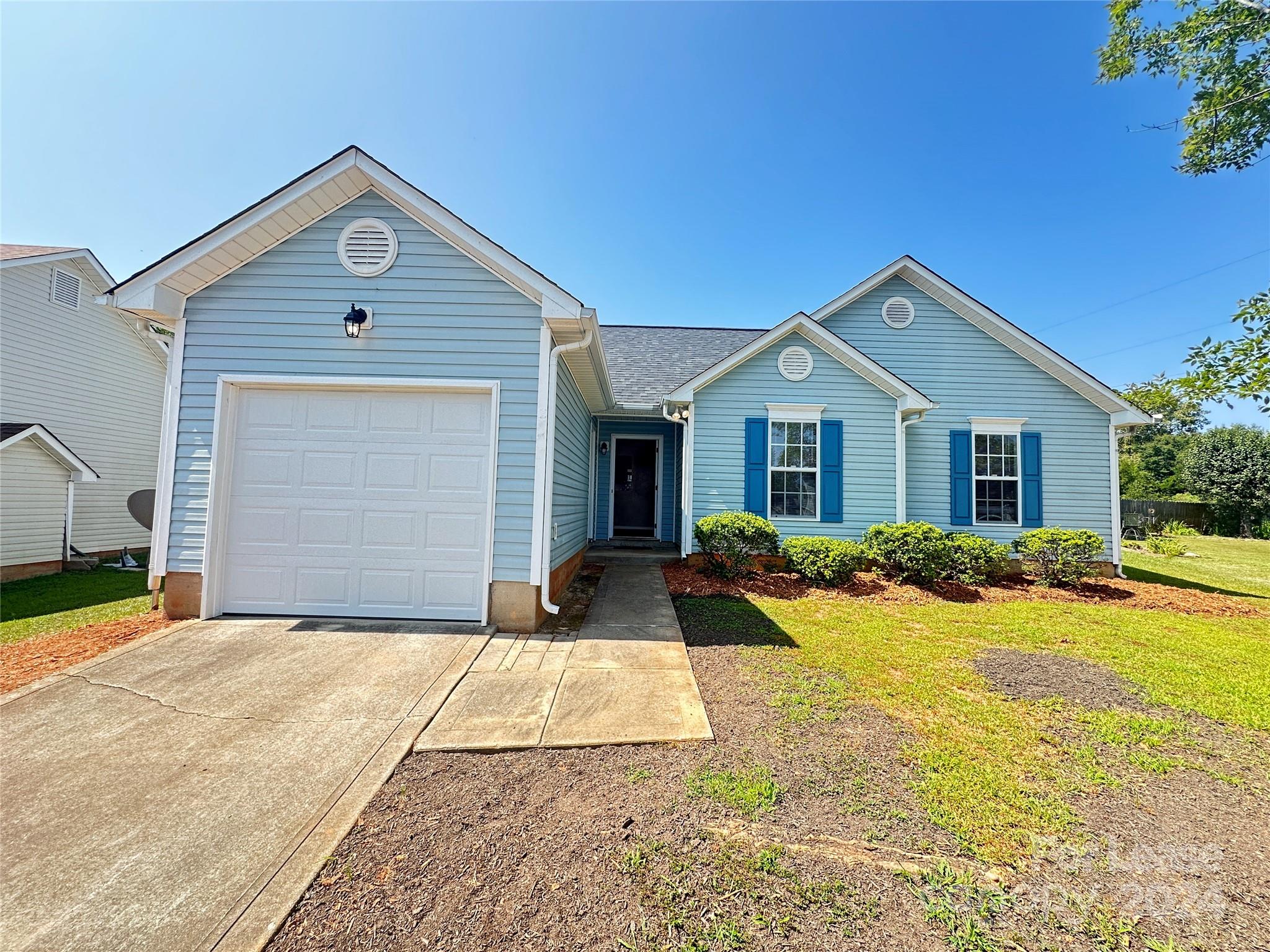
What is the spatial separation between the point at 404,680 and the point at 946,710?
401cm

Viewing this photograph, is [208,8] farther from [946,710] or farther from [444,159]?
[946,710]

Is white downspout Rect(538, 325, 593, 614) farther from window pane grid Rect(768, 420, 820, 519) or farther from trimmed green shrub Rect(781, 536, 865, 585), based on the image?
window pane grid Rect(768, 420, 820, 519)

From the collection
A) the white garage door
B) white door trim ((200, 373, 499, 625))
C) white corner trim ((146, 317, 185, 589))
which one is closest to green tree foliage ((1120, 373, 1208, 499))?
white door trim ((200, 373, 499, 625))

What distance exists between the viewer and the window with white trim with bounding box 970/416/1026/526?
936 centimetres

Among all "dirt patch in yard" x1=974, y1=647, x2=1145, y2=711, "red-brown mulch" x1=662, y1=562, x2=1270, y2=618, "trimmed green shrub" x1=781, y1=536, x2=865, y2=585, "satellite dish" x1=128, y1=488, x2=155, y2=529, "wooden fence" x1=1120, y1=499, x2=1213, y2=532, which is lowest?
"dirt patch in yard" x1=974, y1=647, x2=1145, y2=711

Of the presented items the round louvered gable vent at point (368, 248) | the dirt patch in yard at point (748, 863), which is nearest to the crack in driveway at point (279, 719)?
the dirt patch in yard at point (748, 863)

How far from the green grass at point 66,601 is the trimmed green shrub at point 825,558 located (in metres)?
8.85

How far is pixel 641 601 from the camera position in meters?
6.33

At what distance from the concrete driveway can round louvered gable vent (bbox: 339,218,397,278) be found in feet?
12.4

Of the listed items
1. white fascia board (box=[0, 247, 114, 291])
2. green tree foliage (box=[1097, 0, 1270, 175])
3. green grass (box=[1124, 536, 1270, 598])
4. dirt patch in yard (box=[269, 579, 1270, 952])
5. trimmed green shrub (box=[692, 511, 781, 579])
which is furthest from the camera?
green grass (box=[1124, 536, 1270, 598])

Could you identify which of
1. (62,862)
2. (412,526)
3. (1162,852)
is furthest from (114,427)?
(1162,852)

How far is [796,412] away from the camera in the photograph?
877 cm

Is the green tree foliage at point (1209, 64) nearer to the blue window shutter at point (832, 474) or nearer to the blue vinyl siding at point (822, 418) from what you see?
the blue vinyl siding at point (822, 418)

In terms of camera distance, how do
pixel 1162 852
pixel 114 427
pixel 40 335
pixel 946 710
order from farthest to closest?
pixel 114 427
pixel 40 335
pixel 946 710
pixel 1162 852
